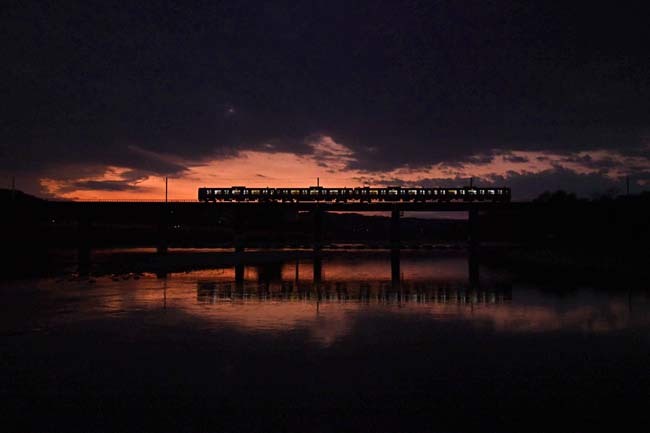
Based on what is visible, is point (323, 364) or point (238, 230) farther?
point (238, 230)

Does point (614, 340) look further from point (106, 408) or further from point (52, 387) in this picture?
point (52, 387)

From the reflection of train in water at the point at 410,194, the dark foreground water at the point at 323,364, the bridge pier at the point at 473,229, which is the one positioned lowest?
the dark foreground water at the point at 323,364

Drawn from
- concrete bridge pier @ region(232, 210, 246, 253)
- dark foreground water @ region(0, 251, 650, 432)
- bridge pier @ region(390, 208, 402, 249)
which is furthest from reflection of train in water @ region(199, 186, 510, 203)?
dark foreground water @ region(0, 251, 650, 432)

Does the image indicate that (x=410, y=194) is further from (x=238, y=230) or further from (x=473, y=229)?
(x=238, y=230)

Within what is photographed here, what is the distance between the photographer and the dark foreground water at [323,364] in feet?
30.5

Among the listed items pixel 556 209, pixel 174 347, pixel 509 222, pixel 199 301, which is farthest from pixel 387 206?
pixel 174 347

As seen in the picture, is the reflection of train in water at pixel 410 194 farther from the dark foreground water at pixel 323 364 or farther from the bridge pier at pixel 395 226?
the dark foreground water at pixel 323 364

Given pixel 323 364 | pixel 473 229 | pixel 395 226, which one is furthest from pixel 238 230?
pixel 323 364

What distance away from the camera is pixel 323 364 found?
12961mm

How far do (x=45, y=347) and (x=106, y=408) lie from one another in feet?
22.0

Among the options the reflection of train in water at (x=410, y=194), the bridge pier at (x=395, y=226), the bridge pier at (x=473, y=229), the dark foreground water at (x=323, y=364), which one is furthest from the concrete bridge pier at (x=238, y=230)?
the dark foreground water at (x=323, y=364)

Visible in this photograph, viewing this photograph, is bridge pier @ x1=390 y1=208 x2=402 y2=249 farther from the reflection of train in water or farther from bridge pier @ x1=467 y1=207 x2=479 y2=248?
bridge pier @ x1=467 y1=207 x2=479 y2=248

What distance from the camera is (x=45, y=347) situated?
1498 cm

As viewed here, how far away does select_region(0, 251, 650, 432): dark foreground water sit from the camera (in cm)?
929
